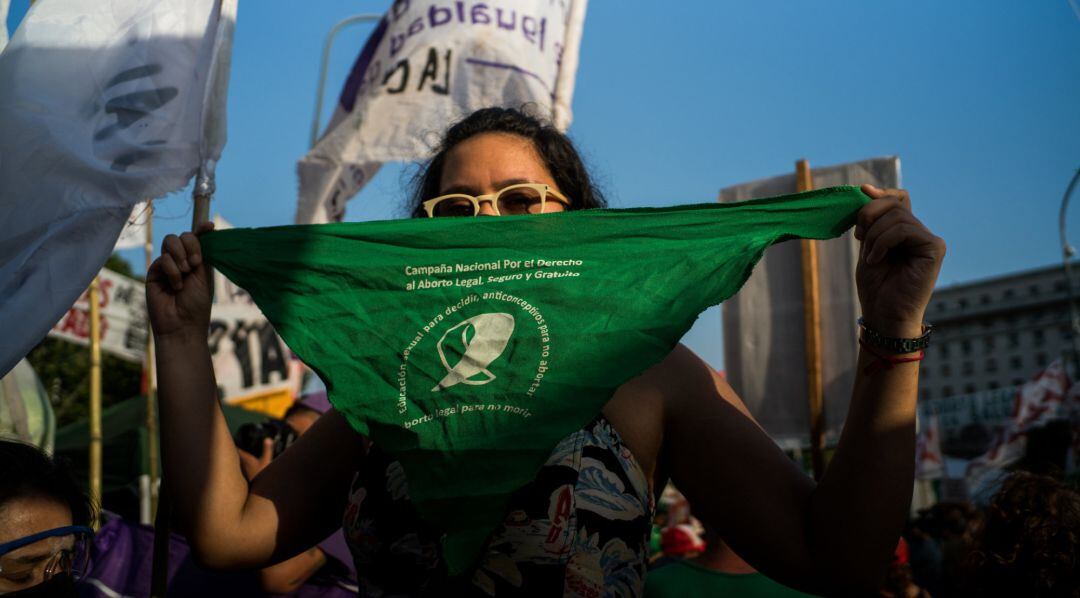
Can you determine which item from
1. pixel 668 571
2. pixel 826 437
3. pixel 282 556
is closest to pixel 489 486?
pixel 282 556

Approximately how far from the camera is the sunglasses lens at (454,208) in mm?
1927

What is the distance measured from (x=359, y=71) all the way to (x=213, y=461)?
5369 mm

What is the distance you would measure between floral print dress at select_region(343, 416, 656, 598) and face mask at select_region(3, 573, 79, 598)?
666 millimetres

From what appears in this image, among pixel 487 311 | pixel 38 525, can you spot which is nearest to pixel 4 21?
pixel 38 525

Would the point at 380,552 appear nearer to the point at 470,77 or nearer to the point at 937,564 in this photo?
the point at 470,77

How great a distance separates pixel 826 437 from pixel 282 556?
303 cm

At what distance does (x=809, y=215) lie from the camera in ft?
5.80

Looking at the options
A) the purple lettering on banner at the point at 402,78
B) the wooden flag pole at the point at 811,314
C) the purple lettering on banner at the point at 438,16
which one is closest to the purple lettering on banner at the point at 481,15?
the purple lettering on banner at the point at 438,16

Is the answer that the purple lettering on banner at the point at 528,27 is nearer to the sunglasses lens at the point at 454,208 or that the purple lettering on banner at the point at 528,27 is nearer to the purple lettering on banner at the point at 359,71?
the purple lettering on banner at the point at 359,71

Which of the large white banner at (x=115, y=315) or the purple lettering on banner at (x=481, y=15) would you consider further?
the large white banner at (x=115, y=315)

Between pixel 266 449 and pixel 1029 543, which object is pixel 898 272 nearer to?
pixel 1029 543

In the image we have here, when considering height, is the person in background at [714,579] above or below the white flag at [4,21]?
below

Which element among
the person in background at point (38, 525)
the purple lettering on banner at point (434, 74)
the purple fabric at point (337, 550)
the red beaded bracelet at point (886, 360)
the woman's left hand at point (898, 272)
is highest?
the purple lettering on banner at point (434, 74)

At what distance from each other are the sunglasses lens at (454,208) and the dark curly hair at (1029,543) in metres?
1.76
